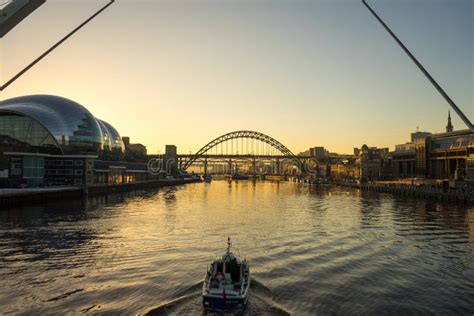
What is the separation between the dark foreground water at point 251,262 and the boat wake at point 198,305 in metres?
0.07

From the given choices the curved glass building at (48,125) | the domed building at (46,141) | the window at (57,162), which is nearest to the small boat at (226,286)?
the domed building at (46,141)

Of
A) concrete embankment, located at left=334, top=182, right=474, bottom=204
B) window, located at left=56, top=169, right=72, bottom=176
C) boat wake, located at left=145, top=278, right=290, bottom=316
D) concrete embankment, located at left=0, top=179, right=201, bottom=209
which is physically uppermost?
window, located at left=56, top=169, right=72, bottom=176

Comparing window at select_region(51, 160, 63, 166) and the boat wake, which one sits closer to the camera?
the boat wake

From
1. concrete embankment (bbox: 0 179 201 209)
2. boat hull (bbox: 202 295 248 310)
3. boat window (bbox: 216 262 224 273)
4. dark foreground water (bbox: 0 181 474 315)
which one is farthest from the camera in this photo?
concrete embankment (bbox: 0 179 201 209)

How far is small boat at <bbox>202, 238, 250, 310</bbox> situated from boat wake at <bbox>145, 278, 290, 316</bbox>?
18.2 inches

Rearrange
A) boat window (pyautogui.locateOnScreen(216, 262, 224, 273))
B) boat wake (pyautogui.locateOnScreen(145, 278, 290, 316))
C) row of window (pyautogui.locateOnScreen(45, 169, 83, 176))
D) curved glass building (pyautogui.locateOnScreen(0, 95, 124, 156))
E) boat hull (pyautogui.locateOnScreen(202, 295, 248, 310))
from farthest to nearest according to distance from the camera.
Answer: curved glass building (pyautogui.locateOnScreen(0, 95, 124, 156))
row of window (pyautogui.locateOnScreen(45, 169, 83, 176))
boat window (pyautogui.locateOnScreen(216, 262, 224, 273))
boat wake (pyautogui.locateOnScreen(145, 278, 290, 316))
boat hull (pyautogui.locateOnScreen(202, 295, 248, 310))

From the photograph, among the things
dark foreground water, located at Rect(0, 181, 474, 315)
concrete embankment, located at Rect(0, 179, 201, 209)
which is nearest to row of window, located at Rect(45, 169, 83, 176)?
concrete embankment, located at Rect(0, 179, 201, 209)

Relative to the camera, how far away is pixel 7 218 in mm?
53438

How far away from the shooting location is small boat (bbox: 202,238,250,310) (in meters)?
21.5

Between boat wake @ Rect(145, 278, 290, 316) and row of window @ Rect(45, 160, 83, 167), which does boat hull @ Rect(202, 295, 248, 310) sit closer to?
boat wake @ Rect(145, 278, 290, 316)

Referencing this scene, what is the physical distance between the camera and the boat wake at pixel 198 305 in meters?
22.1

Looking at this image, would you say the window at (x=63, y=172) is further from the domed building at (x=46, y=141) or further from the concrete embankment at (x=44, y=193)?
the concrete embankment at (x=44, y=193)

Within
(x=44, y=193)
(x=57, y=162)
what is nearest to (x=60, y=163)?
(x=57, y=162)

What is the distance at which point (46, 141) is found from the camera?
346 feet
